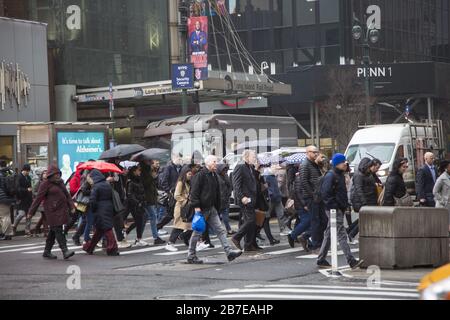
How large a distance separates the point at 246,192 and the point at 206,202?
1.69 meters

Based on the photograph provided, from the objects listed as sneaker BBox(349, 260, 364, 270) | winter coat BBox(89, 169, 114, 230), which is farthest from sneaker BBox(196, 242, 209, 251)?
sneaker BBox(349, 260, 364, 270)

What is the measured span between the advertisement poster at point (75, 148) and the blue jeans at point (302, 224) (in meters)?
11.7

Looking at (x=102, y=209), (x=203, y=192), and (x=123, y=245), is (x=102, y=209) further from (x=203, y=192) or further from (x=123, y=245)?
(x=203, y=192)

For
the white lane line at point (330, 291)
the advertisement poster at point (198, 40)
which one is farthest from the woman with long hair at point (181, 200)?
the advertisement poster at point (198, 40)

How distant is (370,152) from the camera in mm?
30156

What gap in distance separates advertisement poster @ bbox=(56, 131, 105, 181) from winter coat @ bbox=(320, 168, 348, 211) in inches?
579

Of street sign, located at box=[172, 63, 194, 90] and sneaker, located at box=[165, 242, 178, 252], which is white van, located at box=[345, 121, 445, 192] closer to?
street sign, located at box=[172, 63, 194, 90]

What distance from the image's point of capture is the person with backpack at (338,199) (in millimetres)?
14820

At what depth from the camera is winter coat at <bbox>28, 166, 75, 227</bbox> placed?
17547 millimetres

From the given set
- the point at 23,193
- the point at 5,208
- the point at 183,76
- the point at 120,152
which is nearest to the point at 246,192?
the point at 120,152

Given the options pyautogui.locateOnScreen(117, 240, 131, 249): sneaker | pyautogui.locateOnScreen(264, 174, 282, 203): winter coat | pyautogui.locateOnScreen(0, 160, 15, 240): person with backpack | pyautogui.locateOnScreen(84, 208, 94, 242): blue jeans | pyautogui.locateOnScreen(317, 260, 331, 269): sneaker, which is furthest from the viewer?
pyautogui.locateOnScreen(0, 160, 15, 240): person with backpack

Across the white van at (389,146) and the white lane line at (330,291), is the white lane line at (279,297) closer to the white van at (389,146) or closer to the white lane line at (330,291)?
the white lane line at (330,291)
